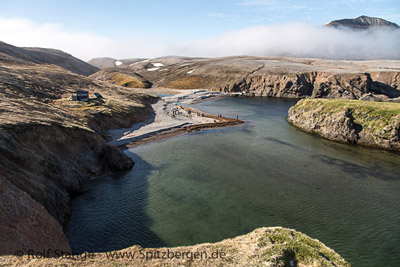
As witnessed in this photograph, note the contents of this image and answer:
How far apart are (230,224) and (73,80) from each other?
309ft

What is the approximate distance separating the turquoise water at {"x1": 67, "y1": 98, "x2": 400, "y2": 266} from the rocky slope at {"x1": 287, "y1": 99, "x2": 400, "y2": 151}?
16.7ft

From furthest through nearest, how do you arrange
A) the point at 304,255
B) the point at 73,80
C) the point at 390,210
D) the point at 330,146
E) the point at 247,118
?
1. the point at 73,80
2. the point at 247,118
3. the point at 330,146
4. the point at 390,210
5. the point at 304,255

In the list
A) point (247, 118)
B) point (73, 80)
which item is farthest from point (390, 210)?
point (73, 80)

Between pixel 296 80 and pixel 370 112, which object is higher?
pixel 296 80

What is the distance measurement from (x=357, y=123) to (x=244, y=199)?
46689mm

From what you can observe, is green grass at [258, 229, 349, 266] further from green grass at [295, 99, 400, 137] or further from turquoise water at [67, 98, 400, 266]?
green grass at [295, 99, 400, 137]

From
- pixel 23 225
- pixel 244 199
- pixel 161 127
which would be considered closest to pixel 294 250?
pixel 244 199

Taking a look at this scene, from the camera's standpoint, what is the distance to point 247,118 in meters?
90.2

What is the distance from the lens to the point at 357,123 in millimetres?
62125

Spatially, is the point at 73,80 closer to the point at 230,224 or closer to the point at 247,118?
the point at 247,118

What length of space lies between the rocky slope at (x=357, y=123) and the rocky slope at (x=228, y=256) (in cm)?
5133

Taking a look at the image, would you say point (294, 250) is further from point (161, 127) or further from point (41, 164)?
point (161, 127)

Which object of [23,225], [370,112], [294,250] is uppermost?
[370,112]

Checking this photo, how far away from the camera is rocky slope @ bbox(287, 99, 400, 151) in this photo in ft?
185
